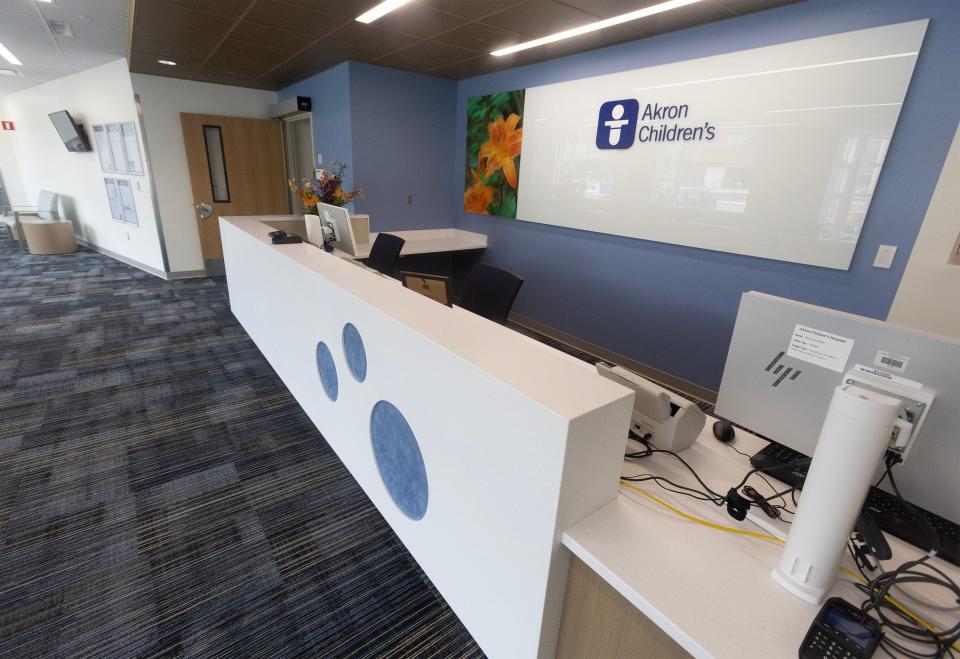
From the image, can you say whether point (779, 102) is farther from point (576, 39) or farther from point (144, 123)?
point (144, 123)

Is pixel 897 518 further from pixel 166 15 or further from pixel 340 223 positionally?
pixel 166 15

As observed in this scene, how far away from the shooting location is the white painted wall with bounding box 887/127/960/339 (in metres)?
2.06

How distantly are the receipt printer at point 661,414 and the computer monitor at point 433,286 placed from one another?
3.15 feet

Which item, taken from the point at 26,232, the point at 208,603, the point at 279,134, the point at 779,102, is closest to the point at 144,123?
the point at 279,134

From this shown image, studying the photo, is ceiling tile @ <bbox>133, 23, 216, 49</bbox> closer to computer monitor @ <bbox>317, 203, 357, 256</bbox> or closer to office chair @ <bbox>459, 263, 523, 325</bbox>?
computer monitor @ <bbox>317, 203, 357, 256</bbox>

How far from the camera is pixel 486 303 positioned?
2541mm

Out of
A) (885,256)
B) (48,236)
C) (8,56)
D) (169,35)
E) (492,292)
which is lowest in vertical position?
(48,236)

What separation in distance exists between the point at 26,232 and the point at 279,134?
14.5 ft

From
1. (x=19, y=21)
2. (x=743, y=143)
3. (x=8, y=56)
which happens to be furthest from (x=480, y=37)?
(x=8, y=56)

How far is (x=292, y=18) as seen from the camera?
9.96ft

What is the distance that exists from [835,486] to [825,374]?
36 cm

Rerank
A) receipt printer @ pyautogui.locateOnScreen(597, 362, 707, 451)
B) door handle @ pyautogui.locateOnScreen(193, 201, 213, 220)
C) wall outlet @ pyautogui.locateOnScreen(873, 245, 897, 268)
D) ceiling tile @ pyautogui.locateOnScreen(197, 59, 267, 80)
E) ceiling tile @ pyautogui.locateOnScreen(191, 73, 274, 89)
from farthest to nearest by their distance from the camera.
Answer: door handle @ pyautogui.locateOnScreen(193, 201, 213, 220) → ceiling tile @ pyautogui.locateOnScreen(191, 73, 274, 89) → ceiling tile @ pyautogui.locateOnScreen(197, 59, 267, 80) → wall outlet @ pyautogui.locateOnScreen(873, 245, 897, 268) → receipt printer @ pyautogui.locateOnScreen(597, 362, 707, 451)

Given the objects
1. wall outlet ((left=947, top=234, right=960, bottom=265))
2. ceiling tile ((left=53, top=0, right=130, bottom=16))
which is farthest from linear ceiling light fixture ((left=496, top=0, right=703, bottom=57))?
ceiling tile ((left=53, top=0, right=130, bottom=16))

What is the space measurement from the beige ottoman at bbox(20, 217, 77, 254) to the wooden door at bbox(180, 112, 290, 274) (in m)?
3.05
